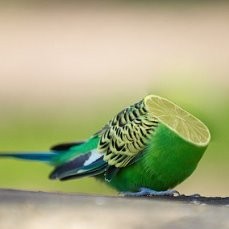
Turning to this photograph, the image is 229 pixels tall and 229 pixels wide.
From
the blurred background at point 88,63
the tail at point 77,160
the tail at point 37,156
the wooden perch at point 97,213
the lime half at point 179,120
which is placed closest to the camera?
the wooden perch at point 97,213

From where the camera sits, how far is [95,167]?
1643mm

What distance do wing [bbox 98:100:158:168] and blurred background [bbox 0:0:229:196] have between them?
86 cm

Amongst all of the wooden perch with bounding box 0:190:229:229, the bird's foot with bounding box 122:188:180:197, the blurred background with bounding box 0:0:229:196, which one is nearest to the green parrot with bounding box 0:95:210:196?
the bird's foot with bounding box 122:188:180:197

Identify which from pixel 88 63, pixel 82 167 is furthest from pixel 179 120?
pixel 88 63

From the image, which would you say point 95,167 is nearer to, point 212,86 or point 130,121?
point 130,121

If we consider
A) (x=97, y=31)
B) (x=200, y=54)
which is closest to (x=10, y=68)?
(x=97, y=31)

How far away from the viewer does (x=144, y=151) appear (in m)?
1.57

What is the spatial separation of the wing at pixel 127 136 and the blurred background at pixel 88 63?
86 centimetres

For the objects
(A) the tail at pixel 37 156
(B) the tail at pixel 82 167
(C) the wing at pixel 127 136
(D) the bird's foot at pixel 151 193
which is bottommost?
(A) the tail at pixel 37 156

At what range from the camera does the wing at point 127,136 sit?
157 centimetres

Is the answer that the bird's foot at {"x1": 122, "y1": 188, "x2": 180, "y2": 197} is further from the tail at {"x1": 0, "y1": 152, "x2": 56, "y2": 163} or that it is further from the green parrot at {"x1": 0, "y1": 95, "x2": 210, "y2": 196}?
the tail at {"x1": 0, "y1": 152, "x2": 56, "y2": 163}

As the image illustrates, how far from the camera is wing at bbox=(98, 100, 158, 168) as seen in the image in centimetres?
157

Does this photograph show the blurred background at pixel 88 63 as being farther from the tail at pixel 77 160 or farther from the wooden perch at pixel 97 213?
the wooden perch at pixel 97 213

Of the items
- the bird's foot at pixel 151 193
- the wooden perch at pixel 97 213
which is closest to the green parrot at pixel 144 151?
the bird's foot at pixel 151 193
